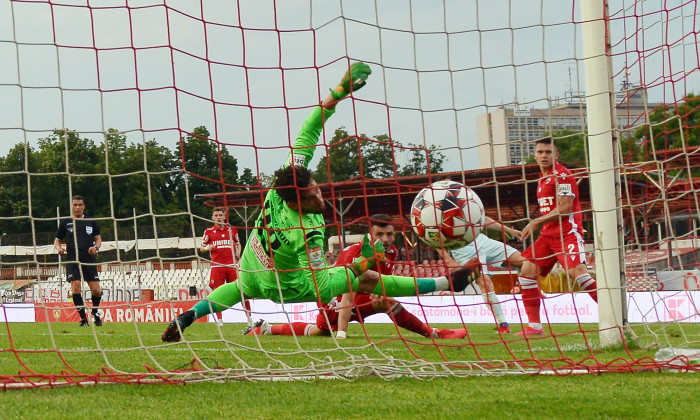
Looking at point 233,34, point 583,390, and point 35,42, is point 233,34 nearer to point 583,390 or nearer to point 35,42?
point 35,42

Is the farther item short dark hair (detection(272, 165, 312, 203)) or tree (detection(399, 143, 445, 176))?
short dark hair (detection(272, 165, 312, 203))

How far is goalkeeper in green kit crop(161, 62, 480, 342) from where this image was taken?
5.72 metres

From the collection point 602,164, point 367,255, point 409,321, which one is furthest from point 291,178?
point 409,321

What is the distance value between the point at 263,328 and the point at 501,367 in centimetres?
542

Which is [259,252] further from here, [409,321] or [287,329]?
[287,329]

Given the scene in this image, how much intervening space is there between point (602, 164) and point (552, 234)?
1.56 meters

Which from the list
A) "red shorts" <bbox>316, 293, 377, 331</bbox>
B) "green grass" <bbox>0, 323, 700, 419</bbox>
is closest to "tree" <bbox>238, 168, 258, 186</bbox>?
"green grass" <bbox>0, 323, 700, 419</bbox>

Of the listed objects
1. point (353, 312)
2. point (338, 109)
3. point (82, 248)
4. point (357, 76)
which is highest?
point (357, 76)

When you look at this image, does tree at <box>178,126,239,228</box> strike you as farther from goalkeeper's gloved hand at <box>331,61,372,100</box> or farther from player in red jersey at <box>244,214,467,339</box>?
player in red jersey at <box>244,214,467,339</box>

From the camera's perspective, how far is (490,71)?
18.3ft

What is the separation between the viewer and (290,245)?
6.46 metres

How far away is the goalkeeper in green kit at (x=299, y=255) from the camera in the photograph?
5719 millimetres

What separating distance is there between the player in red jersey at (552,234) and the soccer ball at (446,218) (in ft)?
2.35

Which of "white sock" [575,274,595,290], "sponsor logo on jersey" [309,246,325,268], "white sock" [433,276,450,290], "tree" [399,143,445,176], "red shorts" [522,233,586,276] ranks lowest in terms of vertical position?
"white sock" [575,274,595,290]
